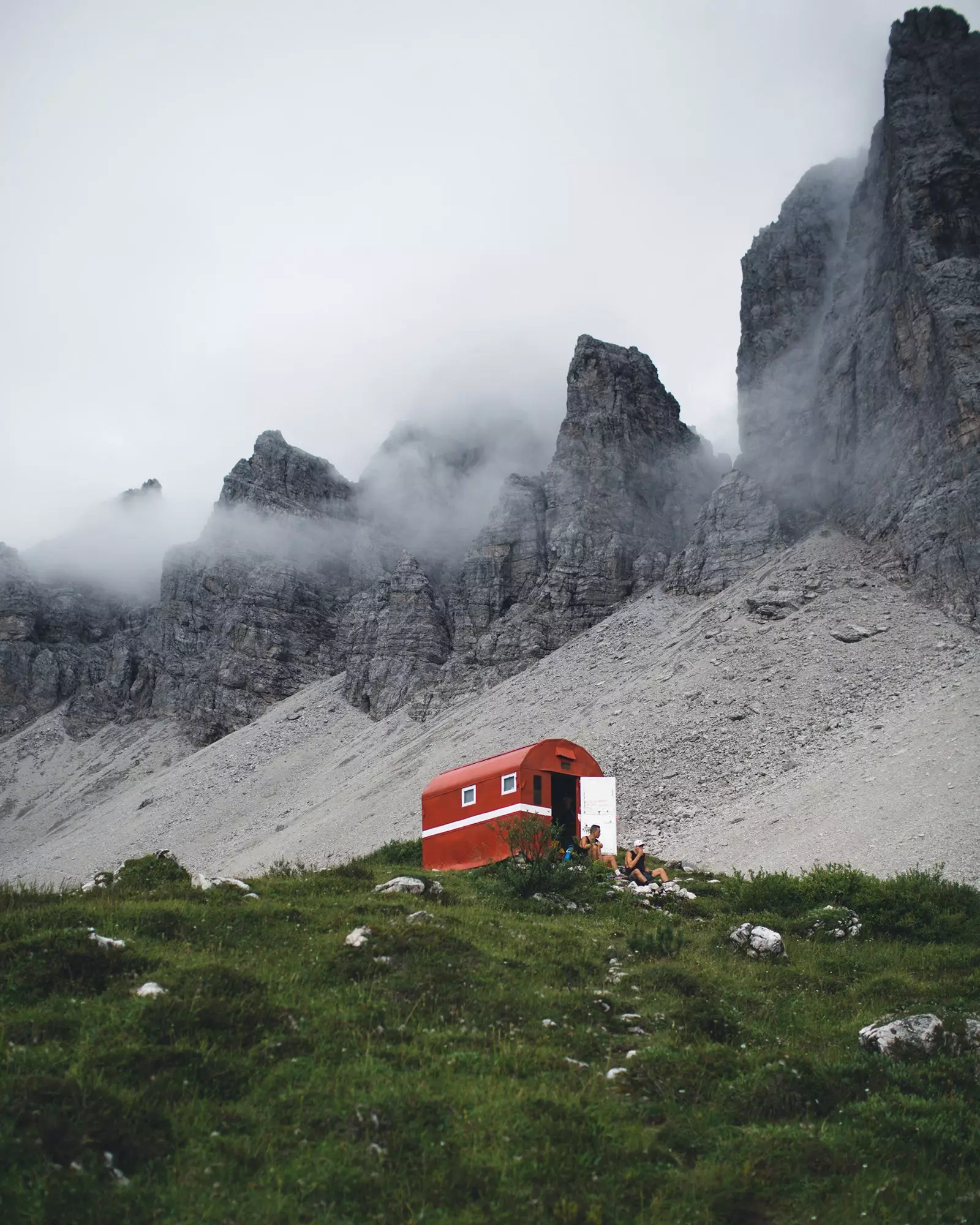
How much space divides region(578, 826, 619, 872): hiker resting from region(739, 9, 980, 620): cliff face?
126 ft

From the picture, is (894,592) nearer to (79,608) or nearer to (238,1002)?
(238,1002)

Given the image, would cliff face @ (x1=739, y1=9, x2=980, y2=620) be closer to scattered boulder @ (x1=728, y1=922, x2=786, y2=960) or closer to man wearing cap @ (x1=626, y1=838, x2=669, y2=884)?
man wearing cap @ (x1=626, y1=838, x2=669, y2=884)

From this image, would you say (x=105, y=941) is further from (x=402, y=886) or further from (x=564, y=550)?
(x=564, y=550)

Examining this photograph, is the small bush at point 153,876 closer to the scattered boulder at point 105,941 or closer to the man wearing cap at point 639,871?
the scattered boulder at point 105,941

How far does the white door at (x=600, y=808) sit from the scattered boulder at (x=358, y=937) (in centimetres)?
1680

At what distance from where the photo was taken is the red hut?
26.9 meters

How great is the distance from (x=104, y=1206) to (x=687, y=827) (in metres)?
37.3

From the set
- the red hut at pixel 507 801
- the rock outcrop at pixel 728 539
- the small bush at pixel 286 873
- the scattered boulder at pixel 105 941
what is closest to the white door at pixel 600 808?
the red hut at pixel 507 801

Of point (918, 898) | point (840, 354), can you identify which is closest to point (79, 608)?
point (840, 354)

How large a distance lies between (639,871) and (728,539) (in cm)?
6477

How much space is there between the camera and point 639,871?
74.2 feet

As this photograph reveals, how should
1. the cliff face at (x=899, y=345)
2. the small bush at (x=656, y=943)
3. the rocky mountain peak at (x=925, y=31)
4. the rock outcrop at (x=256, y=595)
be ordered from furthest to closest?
the rock outcrop at (x=256, y=595)
the rocky mountain peak at (x=925, y=31)
the cliff face at (x=899, y=345)
the small bush at (x=656, y=943)

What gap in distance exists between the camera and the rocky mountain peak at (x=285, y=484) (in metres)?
142

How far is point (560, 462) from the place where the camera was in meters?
112
